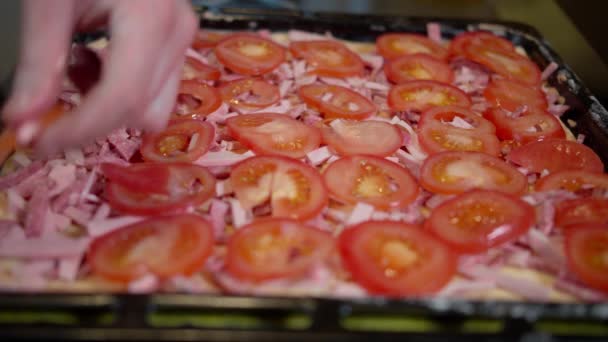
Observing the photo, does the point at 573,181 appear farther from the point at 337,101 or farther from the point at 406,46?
the point at 406,46

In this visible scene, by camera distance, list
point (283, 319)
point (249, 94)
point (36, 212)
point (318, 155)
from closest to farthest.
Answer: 1. point (283, 319)
2. point (36, 212)
3. point (318, 155)
4. point (249, 94)

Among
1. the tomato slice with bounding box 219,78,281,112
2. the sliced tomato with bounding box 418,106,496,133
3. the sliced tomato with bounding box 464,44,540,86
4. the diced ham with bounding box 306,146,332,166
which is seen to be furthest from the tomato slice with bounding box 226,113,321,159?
the sliced tomato with bounding box 464,44,540,86

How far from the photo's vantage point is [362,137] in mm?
1824

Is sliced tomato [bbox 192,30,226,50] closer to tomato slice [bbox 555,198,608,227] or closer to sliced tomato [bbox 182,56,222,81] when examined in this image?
sliced tomato [bbox 182,56,222,81]

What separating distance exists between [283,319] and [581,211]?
2.66 feet

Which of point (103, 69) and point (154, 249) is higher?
point (103, 69)

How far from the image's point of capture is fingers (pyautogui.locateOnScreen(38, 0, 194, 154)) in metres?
1.18

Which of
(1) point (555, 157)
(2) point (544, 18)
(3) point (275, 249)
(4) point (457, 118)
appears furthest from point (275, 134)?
(2) point (544, 18)

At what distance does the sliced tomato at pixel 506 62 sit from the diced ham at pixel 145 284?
1.47 m

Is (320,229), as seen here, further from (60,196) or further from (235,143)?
(60,196)

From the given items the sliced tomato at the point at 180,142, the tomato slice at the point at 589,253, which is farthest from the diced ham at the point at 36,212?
the tomato slice at the point at 589,253

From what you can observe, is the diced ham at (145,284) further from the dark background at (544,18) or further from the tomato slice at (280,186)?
the dark background at (544,18)

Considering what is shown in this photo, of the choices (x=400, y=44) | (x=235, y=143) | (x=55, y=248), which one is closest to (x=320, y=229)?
(x=235, y=143)

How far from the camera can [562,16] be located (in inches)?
95.8
